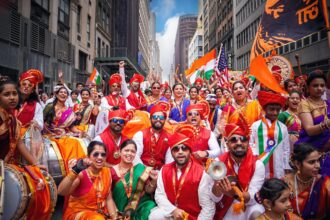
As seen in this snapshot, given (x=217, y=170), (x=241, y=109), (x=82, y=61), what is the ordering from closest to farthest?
(x=217, y=170) → (x=241, y=109) → (x=82, y=61)

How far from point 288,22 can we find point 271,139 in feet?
11.3

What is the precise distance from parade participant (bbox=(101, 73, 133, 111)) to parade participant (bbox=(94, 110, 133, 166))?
2735 millimetres

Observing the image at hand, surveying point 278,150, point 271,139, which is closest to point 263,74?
point 271,139

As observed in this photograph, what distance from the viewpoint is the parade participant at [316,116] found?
3827 mm

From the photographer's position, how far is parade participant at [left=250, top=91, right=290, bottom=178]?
4430 mm

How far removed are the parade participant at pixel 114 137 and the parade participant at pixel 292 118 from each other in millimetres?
2927

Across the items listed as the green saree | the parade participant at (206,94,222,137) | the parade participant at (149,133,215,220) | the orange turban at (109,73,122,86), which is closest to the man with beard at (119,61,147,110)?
the orange turban at (109,73,122,86)

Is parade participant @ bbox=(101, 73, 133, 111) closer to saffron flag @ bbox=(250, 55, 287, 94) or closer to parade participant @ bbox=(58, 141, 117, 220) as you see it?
saffron flag @ bbox=(250, 55, 287, 94)

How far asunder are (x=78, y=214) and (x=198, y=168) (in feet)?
5.22

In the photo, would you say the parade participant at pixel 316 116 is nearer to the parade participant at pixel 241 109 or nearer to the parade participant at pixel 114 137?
the parade participant at pixel 241 109

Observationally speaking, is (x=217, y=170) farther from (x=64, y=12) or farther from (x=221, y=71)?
(x=64, y=12)

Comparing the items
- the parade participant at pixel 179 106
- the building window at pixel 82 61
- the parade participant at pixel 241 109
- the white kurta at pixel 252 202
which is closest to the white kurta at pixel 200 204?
the white kurta at pixel 252 202

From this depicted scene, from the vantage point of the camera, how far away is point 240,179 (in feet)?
12.3

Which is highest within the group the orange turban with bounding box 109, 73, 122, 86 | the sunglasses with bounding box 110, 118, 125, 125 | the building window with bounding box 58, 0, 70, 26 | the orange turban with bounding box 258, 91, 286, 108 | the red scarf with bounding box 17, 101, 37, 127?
the building window with bounding box 58, 0, 70, 26
